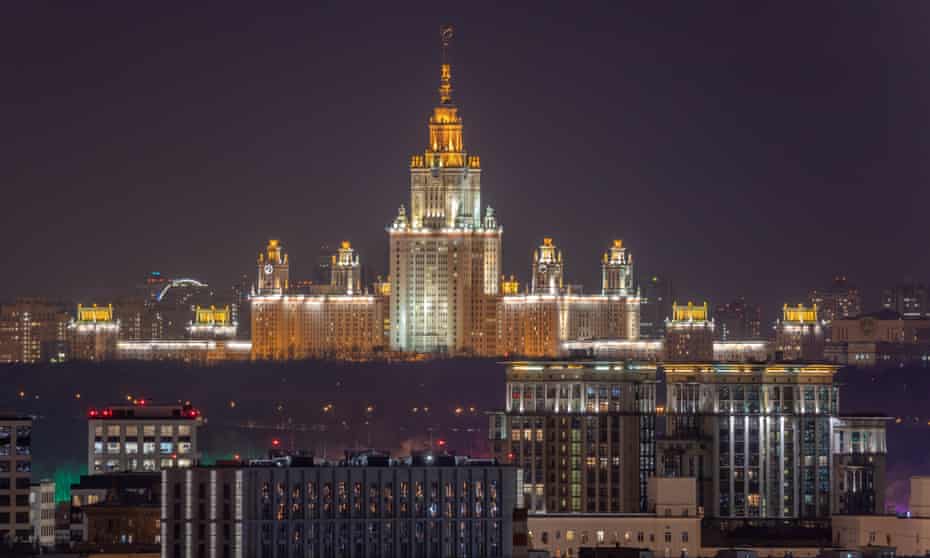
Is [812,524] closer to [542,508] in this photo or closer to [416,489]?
[542,508]

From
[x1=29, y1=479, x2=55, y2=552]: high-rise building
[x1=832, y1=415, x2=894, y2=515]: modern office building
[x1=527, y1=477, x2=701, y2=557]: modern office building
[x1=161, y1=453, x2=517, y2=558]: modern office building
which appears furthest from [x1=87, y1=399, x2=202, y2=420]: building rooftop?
[x1=161, y1=453, x2=517, y2=558]: modern office building

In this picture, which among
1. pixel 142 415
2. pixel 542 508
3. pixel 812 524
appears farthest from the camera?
pixel 142 415

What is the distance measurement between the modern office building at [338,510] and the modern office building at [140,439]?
69.0 meters

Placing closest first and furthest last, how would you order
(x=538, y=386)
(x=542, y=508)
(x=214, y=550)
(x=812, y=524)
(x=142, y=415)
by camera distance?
(x=214, y=550)
(x=812, y=524)
(x=542, y=508)
(x=538, y=386)
(x=142, y=415)

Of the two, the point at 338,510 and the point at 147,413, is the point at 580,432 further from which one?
the point at 338,510

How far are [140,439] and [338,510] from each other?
243ft

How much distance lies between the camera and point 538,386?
16950cm

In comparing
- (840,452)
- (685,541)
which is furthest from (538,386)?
(685,541)

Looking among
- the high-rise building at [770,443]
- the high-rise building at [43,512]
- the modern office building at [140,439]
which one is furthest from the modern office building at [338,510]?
the modern office building at [140,439]

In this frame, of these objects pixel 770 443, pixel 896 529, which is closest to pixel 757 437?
pixel 770 443

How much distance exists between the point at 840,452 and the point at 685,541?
34940 millimetres

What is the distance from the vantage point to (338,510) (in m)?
109

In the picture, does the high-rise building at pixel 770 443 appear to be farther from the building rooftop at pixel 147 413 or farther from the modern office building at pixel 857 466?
the building rooftop at pixel 147 413

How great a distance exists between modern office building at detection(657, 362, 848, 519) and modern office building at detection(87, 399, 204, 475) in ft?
83.9
